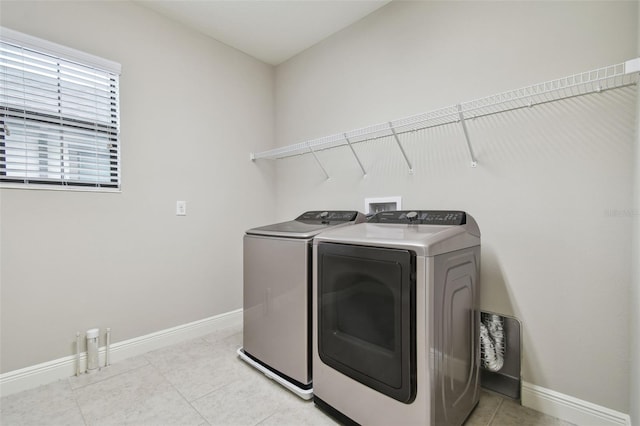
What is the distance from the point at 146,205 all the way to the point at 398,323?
193cm

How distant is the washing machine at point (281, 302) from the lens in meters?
1.58

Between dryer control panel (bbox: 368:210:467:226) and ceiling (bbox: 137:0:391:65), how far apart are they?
60.8 inches

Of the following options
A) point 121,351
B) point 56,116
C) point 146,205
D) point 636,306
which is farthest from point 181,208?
point 636,306

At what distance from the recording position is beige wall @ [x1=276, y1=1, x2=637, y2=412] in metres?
1.30

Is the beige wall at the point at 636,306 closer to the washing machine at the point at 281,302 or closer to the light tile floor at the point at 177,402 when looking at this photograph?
the light tile floor at the point at 177,402

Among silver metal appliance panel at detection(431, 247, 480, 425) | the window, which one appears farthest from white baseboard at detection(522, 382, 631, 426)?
the window

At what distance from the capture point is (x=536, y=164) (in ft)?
4.83

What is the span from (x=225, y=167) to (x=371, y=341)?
6.46 ft

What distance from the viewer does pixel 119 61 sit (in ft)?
6.54

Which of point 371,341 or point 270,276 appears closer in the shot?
point 371,341

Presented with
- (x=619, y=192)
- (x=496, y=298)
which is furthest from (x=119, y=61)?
(x=619, y=192)

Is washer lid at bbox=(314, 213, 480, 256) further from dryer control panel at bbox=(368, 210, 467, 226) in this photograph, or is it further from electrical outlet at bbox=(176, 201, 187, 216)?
electrical outlet at bbox=(176, 201, 187, 216)

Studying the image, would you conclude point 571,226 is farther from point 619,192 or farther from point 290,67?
point 290,67

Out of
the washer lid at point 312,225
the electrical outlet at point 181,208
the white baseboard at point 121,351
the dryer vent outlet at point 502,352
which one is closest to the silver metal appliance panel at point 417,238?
the washer lid at point 312,225
